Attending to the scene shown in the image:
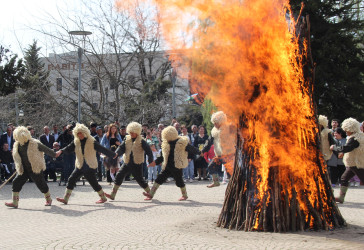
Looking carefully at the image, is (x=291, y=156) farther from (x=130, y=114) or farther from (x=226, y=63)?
(x=130, y=114)

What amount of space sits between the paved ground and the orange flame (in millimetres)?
946

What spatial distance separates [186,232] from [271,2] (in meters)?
3.69

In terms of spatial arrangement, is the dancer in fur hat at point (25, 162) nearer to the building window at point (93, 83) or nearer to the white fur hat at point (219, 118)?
the white fur hat at point (219, 118)

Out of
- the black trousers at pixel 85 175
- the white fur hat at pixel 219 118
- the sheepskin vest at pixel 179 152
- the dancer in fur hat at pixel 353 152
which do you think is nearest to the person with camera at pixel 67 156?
the black trousers at pixel 85 175

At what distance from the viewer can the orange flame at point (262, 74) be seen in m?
7.31

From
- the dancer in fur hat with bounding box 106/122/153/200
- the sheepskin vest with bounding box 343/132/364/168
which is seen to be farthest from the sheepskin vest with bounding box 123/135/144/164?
the sheepskin vest with bounding box 343/132/364/168

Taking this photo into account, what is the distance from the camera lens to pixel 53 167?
17.3 meters

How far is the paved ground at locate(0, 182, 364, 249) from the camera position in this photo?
6.54 meters

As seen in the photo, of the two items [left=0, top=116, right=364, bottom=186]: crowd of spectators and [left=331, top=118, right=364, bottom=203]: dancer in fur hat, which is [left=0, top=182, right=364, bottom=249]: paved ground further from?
[left=0, top=116, right=364, bottom=186]: crowd of spectators

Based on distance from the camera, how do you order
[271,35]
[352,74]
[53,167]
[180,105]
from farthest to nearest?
1. [180,105]
2. [352,74]
3. [53,167]
4. [271,35]

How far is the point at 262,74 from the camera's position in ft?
24.3

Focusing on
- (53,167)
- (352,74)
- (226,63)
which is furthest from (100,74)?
(226,63)

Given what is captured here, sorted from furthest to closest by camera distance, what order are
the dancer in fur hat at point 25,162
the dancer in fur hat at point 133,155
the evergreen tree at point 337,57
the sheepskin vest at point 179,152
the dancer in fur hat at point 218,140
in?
the evergreen tree at point 337,57
the dancer in fur hat at point 218,140
the dancer in fur hat at point 133,155
the sheepskin vest at point 179,152
the dancer in fur hat at point 25,162

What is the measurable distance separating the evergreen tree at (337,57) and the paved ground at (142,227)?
1087 cm
